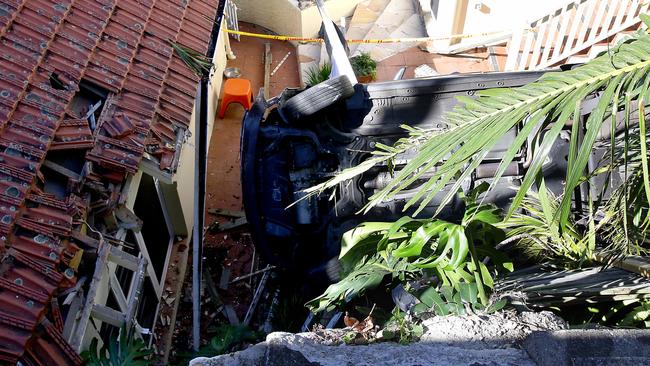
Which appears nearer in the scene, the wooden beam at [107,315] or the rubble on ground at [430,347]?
the rubble on ground at [430,347]

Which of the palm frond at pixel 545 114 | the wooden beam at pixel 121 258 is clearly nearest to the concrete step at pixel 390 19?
the wooden beam at pixel 121 258

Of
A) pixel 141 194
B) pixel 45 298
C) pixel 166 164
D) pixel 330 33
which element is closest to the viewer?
pixel 45 298

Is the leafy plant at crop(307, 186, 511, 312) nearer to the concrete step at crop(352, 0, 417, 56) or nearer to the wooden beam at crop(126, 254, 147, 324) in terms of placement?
the wooden beam at crop(126, 254, 147, 324)

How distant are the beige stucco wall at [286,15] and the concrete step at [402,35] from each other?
A: 1.28 metres

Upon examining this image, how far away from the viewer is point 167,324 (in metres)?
7.04

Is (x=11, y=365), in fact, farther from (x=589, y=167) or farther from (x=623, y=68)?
(x=589, y=167)

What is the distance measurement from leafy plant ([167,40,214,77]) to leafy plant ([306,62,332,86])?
336 cm

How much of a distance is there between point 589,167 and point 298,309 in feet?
11.1

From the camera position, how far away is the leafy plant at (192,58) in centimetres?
623

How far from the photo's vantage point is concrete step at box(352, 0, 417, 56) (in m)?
11.7

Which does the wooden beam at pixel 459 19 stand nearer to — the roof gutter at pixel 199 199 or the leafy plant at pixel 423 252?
the roof gutter at pixel 199 199

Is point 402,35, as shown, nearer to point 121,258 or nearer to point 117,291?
point 117,291

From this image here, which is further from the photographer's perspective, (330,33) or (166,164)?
(330,33)

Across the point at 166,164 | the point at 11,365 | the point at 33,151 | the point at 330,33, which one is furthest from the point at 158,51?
the point at 11,365
